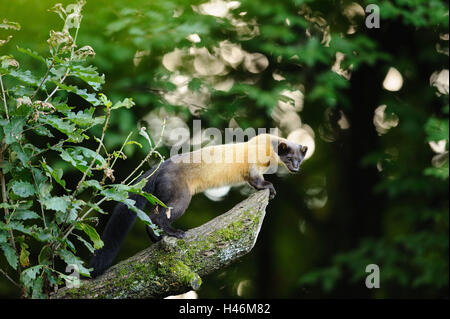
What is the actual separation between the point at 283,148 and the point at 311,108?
4688mm

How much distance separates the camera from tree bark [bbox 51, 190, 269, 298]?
15.4 feet

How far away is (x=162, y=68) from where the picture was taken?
8.92 m

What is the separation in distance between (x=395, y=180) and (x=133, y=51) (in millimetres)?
5785

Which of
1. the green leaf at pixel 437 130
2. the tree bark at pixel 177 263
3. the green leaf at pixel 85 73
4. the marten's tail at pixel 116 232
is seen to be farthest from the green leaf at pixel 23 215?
→ the green leaf at pixel 437 130

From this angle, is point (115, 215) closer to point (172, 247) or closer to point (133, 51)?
point (172, 247)

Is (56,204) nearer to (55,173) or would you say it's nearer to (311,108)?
(55,173)

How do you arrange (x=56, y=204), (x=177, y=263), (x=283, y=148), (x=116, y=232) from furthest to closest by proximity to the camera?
1. (x=283, y=148)
2. (x=116, y=232)
3. (x=177, y=263)
4. (x=56, y=204)

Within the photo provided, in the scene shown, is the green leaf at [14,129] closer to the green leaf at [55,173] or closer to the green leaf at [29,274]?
the green leaf at [55,173]

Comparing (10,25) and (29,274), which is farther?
(10,25)

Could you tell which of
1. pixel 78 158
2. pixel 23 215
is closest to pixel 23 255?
pixel 23 215

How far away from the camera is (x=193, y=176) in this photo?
614 cm

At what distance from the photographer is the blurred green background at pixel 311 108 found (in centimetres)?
838

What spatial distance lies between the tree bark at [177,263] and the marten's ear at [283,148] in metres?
Result: 1.91

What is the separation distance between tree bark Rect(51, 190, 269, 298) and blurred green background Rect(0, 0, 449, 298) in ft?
10.4
